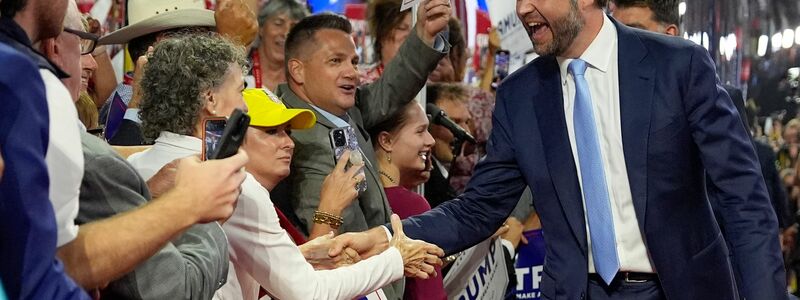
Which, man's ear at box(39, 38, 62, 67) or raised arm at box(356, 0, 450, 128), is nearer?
man's ear at box(39, 38, 62, 67)

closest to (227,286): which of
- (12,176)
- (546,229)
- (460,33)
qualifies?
(546,229)

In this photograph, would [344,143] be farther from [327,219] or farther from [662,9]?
[662,9]

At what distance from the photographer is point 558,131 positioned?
3.95m

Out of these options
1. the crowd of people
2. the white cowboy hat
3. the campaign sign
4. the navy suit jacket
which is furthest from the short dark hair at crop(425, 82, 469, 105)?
the navy suit jacket

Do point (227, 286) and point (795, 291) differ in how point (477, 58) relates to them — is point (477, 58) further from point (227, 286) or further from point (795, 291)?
point (227, 286)

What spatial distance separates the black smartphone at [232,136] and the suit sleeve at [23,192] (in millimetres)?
540

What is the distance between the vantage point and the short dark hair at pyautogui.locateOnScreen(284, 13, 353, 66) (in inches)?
210

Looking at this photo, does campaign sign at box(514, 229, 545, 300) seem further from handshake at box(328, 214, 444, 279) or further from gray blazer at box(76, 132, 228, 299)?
gray blazer at box(76, 132, 228, 299)

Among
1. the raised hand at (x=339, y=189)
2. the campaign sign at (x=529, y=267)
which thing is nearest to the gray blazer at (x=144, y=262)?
the raised hand at (x=339, y=189)

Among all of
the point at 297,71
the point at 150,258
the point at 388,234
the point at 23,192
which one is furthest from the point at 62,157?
the point at 297,71

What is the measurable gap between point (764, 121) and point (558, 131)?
11.9 ft

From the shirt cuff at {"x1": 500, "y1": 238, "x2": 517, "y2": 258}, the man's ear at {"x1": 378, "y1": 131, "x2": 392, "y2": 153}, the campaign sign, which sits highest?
the man's ear at {"x1": 378, "y1": 131, "x2": 392, "y2": 153}

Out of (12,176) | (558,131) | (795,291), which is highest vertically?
(12,176)

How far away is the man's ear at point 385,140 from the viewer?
5613mm
